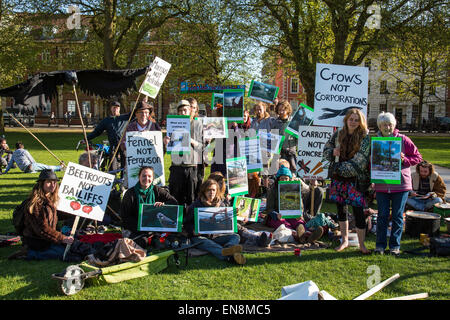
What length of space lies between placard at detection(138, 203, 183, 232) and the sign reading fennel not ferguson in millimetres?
2671

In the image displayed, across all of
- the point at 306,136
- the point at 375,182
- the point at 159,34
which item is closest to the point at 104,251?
the point at 375,182

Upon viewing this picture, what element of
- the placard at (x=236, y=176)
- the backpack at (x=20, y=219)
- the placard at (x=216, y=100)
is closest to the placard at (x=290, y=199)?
the placard at (x=236, y=176)

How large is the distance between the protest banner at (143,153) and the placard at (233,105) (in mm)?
1514

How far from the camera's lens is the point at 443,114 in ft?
176

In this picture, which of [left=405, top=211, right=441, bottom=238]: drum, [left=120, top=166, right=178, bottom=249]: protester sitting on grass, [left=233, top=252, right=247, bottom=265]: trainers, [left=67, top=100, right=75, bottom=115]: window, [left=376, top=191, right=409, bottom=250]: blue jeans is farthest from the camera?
[left=67, top=100, right=75, bottom=115]: window

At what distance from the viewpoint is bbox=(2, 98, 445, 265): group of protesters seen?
5.11 m

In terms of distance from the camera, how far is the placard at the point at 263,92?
820cm

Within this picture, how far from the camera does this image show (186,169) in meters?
6.48

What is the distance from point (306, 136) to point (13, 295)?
195 inches

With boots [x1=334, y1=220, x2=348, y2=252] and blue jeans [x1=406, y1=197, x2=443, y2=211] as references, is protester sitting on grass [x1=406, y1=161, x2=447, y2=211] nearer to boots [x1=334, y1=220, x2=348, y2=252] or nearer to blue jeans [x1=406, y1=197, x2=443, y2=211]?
blue jeans [x1=406, y1=197, x2=443, y2=211]

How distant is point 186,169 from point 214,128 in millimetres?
903

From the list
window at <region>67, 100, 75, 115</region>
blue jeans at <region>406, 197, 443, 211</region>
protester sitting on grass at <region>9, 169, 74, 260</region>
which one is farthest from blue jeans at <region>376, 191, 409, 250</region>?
window at <region>67, 100, 75, 115</region>

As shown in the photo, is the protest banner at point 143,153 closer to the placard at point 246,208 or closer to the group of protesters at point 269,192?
the group of protesters at point 269,192

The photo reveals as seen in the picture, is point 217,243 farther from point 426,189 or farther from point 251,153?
point 426,189
